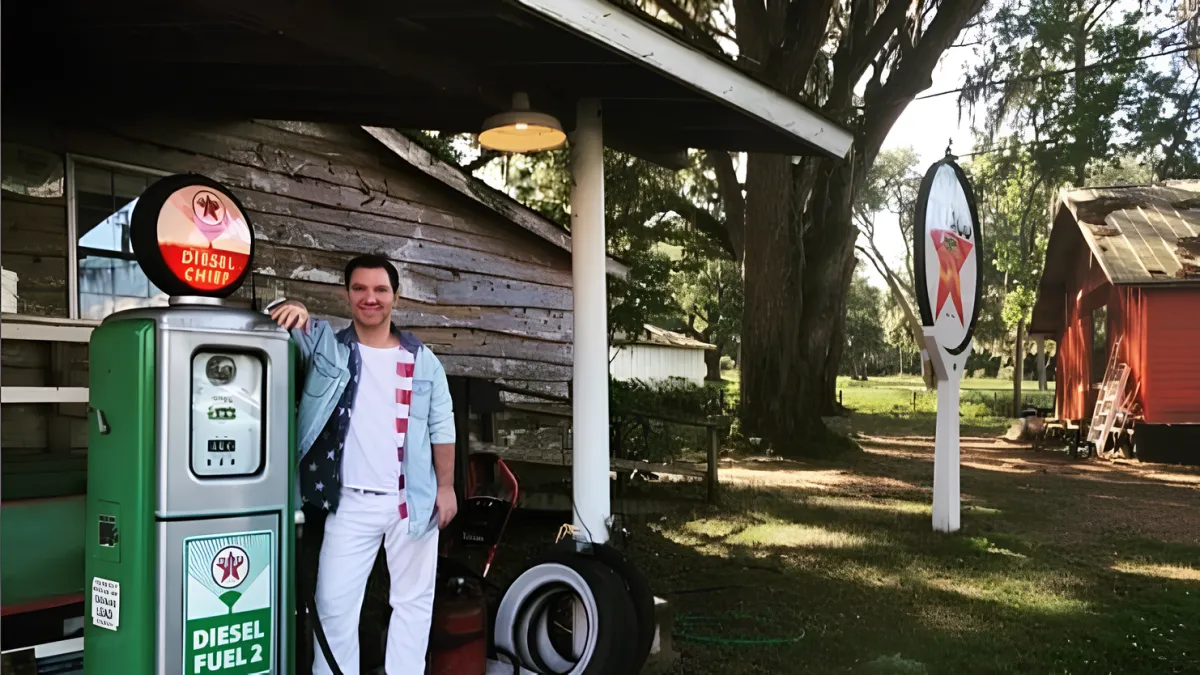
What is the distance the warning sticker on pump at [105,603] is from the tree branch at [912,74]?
591 inches

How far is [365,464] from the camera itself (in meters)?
3.06

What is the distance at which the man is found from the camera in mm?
3039

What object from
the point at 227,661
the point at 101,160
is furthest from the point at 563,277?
the point at 227,661

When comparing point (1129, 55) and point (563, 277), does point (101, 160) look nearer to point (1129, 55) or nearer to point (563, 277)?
point (563, 277)

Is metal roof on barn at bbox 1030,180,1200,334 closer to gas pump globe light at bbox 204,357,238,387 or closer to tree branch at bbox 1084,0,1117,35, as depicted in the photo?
tree branch at bbox 1084,0,1117,35

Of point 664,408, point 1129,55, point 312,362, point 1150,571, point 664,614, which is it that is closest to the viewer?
point 312,362

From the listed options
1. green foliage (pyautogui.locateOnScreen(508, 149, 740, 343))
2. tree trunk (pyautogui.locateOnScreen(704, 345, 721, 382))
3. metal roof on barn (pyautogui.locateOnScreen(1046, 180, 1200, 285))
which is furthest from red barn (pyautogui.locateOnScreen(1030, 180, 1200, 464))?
tree trunk (pyautogui.locateOnScreen(704, 345, 721, 382))

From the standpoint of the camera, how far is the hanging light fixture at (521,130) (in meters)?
4.04

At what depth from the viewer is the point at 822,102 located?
16.1 meters

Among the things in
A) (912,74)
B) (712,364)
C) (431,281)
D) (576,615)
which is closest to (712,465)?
(431,281)

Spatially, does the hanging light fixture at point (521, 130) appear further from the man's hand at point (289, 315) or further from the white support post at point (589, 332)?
the man's hand at point (289, 315)

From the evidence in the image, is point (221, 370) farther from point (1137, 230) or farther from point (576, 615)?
point (1137, 230)

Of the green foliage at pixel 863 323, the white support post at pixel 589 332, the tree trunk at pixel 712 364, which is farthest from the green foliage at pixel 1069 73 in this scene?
the green foliage at pixel 863 323

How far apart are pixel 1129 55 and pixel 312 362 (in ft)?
70.7
